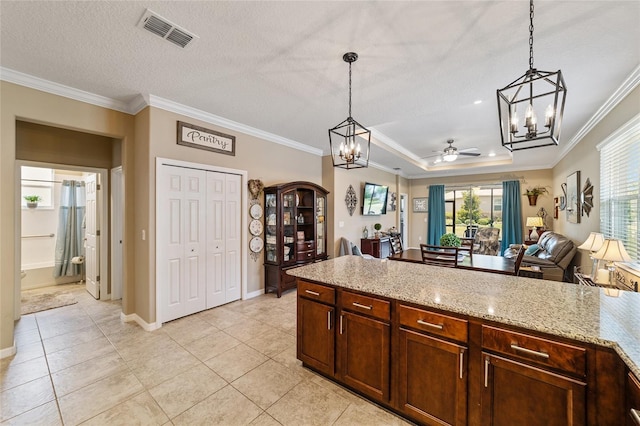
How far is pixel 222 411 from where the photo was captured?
6.21 ft

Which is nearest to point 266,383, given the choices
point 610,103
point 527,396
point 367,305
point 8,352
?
point 367,305

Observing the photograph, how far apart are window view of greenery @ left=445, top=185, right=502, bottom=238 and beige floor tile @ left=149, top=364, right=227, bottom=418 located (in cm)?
→ 835

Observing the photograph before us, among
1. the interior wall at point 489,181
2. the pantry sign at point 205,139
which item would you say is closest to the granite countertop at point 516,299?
the pantry sign at point 205,139

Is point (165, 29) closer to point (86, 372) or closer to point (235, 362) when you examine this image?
point (235, 362)

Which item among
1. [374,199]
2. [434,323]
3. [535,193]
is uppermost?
[535,193]

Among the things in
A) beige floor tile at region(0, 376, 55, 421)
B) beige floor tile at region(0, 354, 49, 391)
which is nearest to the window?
beige floor tile at region(0, 376, 55, 421)

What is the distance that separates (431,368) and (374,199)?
552cm

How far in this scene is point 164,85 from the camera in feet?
9.29

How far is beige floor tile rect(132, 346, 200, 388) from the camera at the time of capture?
226 centimetres

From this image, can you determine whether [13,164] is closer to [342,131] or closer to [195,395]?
[195,395]

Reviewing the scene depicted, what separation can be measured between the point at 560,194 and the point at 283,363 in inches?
279

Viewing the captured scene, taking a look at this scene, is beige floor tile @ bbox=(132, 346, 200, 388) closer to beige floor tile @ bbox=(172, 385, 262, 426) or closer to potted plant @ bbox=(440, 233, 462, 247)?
beige floor tile @ bbox=(172, 385, 262, 426)

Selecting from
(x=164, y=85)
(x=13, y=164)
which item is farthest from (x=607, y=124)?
(x=13, y=164)

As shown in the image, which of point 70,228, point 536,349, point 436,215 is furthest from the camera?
point 436,215
